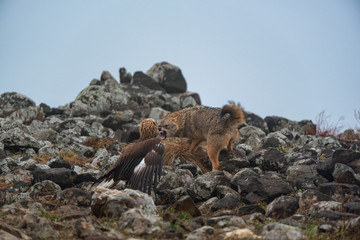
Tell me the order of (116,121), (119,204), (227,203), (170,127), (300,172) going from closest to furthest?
1. (119,204)
2. (227,203)
3. (300,172)
4. (170,127)
5. (116,121)

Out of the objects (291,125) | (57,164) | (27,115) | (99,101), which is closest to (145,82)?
(99,101)

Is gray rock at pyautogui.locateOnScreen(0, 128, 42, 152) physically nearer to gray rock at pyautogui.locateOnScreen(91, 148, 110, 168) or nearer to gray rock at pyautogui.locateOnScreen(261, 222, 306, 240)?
gray rock at pyautogui.locateOnScreen(91, 148, 110, 168)

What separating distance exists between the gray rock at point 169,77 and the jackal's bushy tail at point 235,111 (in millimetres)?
15088

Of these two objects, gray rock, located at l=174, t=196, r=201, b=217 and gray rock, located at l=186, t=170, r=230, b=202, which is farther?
gray rock, located at l=186, t=170, r=230, b=202

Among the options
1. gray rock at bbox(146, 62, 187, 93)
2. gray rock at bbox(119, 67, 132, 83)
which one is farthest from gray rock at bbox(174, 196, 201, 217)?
gray rock at bbox(119, 67, 132, 83)

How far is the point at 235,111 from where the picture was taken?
980 centimetres

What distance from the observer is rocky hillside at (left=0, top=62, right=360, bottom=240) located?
5.19 meters

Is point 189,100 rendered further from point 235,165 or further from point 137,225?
point 137,225

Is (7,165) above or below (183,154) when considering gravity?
below

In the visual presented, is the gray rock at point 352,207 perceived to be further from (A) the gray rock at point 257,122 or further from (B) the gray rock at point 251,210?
(A) the gray rock at point 257,122

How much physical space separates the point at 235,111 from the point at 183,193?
→ 8.76ft

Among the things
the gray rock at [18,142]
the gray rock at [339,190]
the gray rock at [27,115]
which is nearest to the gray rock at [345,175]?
the gray rock at [339,190]

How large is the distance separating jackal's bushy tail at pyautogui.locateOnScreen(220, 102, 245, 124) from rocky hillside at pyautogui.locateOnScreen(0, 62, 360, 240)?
0.88 meters

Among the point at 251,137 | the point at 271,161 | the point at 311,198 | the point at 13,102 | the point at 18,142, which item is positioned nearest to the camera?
the point at 311,198
